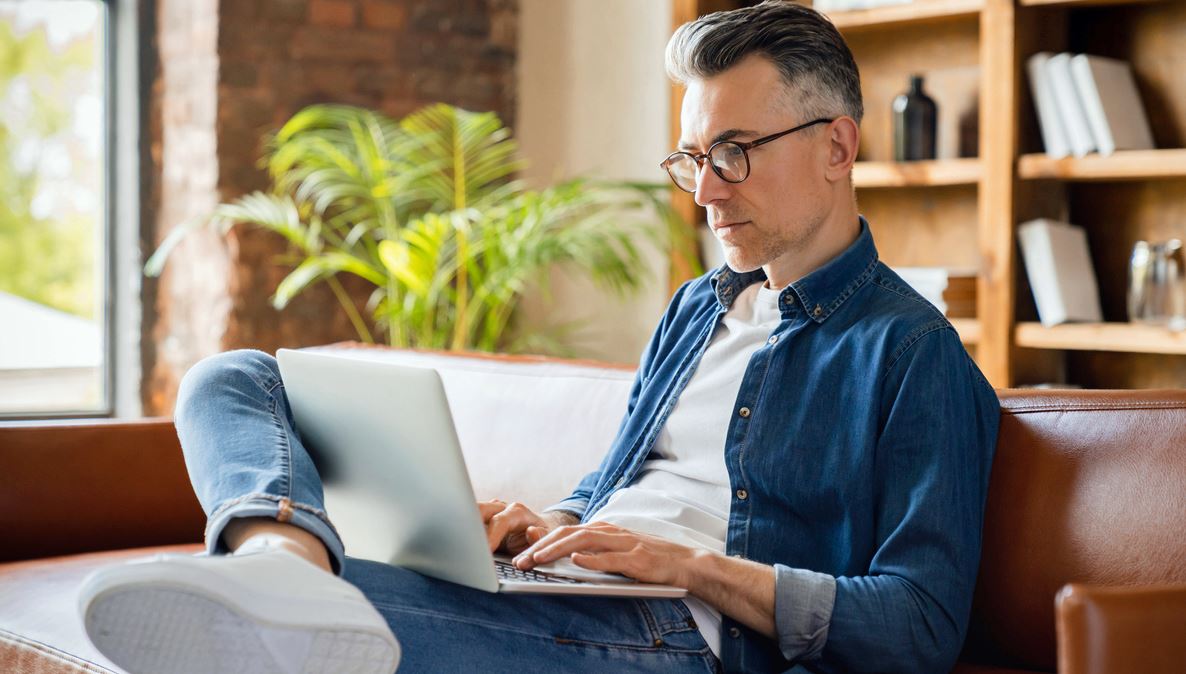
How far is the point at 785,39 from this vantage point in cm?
164

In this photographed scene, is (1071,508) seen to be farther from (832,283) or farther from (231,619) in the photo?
(231,619)

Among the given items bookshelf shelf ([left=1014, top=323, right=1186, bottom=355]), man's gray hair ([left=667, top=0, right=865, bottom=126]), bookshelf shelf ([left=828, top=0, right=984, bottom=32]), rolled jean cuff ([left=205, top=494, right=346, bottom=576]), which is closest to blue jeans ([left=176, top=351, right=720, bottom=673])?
rolled jean cuff ([left=205, top=494, right=346, bottom=576])

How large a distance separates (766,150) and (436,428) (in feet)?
1.98

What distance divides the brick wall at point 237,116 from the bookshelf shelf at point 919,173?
4.89ft

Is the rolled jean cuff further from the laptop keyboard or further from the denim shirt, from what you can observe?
the denim shirt

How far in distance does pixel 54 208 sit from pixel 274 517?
2.87 meters

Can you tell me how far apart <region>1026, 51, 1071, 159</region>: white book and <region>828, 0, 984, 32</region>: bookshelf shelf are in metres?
0.19

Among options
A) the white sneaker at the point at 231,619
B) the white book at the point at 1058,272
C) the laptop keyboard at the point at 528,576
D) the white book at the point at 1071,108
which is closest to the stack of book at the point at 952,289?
the white book at the point at 1058,272

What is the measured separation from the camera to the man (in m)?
1.21

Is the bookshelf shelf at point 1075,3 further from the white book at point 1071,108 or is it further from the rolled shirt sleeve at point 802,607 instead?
the rolled shirt sleeve at point 802,607

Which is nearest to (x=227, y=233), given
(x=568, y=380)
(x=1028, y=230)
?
(x=568, y=380)

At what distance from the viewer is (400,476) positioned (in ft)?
4.51

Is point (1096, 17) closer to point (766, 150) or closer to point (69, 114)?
point (766, 150)

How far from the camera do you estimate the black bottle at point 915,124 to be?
3285mm
